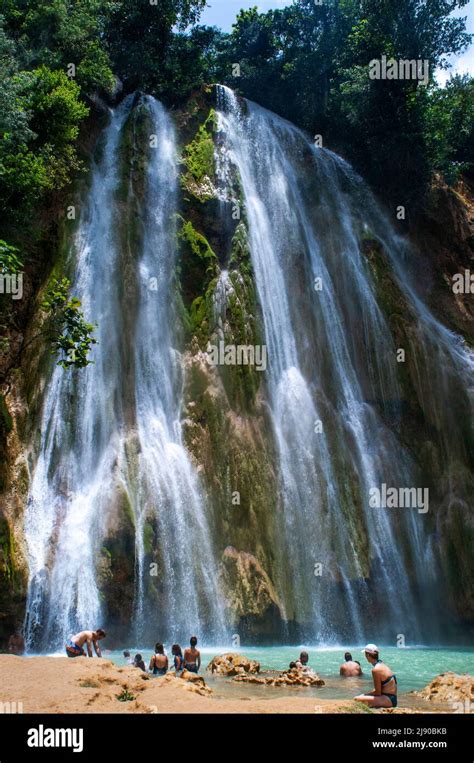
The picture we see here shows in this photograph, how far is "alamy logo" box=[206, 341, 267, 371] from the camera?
21.1m

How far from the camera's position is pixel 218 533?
18125 mm

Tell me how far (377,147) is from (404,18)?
6861 mm

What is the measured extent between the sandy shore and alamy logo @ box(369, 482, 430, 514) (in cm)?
1134

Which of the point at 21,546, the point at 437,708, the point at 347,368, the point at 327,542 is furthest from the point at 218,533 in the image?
the point at 437,708

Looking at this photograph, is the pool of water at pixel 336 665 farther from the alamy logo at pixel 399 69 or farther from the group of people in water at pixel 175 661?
the alamy logo at pixel 399 69

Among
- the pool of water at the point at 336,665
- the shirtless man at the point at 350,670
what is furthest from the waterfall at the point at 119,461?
the shirtless man at the point at 350,670

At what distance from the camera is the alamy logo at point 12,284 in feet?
59.3

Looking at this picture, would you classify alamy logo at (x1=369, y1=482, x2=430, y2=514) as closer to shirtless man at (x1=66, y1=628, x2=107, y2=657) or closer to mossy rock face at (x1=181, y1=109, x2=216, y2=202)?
shirtless man at (x1=66, y1=628, x2=107, y2=657)

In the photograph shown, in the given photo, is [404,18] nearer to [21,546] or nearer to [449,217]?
[449,217]

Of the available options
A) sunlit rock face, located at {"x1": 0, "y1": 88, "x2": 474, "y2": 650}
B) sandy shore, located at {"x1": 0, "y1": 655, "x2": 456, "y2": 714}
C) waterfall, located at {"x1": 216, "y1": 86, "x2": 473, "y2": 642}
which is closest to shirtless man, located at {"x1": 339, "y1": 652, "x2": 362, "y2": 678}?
sandy shore, located at {"x1": 0, "y1": 655, "x2": 456, "y2": 714}

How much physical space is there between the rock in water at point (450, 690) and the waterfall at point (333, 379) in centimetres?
779

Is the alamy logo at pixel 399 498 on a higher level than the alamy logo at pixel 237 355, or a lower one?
lower

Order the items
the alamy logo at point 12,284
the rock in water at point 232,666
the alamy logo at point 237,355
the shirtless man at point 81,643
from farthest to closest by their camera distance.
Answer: the alamy logo at point 237,355 → the alamy logo at point 12,284 → the rock in water at point 232,666 → the shirtless man at point 81,643
